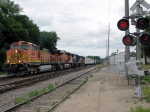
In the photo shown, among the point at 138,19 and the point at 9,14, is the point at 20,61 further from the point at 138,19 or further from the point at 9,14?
the point at 9,14

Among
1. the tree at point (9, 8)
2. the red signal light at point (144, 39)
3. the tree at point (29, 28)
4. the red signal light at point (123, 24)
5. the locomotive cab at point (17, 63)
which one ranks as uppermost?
the tree at point (9, 8)

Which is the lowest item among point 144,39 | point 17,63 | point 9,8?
point 17,63

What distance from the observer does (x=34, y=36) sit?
61.1 meters

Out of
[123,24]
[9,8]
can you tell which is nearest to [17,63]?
[123,24]

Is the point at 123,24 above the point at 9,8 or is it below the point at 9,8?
below

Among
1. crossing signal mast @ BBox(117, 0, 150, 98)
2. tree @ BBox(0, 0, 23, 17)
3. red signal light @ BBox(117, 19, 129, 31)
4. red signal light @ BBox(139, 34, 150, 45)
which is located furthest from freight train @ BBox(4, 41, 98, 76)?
tree @ BBox(0, 0, 23, 17)

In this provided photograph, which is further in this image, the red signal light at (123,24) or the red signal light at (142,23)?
the red signal light at (123,24)

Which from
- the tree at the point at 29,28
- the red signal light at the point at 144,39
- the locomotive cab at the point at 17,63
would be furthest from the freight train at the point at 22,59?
the tree at the point at 29,28

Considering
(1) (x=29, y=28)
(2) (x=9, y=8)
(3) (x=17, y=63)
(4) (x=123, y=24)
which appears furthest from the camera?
(1) (x=29, y=28)

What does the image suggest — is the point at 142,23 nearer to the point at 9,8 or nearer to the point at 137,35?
the point at 137,35

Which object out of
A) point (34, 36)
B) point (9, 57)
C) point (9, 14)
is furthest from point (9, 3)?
point (9, 57)

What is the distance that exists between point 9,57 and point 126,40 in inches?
662

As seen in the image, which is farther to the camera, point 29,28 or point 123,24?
point 29,28

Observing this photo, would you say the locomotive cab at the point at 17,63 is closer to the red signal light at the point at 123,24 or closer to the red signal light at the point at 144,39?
the red signal light at the point at 123,24
